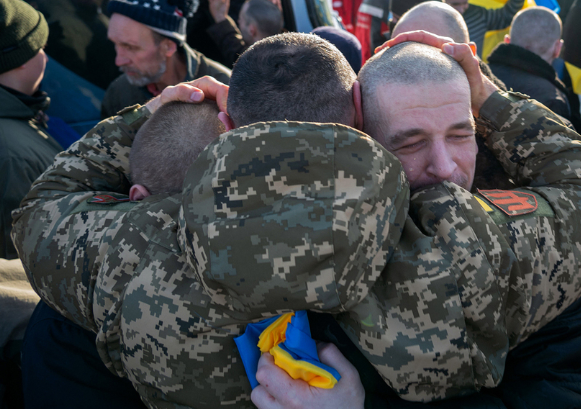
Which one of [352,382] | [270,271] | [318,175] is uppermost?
[318,175]

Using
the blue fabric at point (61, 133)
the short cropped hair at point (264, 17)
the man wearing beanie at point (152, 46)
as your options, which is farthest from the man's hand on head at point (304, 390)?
the short cropped hair at point (264, 17)

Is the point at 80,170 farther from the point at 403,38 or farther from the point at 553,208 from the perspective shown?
the point at 553,208

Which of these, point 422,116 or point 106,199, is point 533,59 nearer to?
point 422,116

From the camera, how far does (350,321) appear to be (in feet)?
4.01

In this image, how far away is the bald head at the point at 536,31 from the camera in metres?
4.18

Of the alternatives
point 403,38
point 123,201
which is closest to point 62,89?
point 123,201

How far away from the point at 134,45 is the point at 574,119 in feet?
14.4

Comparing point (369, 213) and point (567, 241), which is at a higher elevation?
point (369, 213)

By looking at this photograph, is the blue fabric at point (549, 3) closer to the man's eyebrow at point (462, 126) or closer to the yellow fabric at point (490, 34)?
the yellow fabric at point (490, 34)

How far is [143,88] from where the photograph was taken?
4133 mm

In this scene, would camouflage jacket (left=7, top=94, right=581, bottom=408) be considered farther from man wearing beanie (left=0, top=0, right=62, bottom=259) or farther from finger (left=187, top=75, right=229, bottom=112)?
man wearing beanie (left=0, top=0, right=62, bottom=259)

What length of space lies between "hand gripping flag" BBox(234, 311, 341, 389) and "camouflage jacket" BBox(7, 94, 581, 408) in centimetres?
5

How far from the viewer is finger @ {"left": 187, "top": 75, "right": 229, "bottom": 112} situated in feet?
6.38

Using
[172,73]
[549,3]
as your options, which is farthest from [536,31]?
[172,73]
